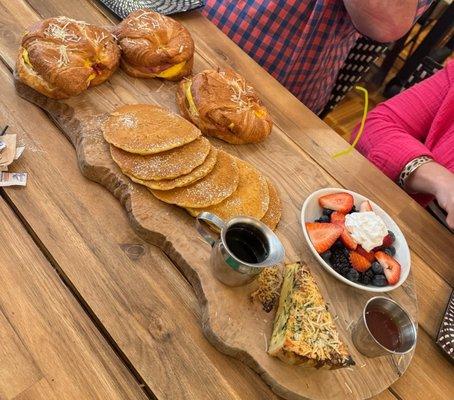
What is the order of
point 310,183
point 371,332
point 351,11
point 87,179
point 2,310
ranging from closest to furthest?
1. point 2,310
2. point 371,332
3. point 87,179
4. point 310,183
5. point 351,11

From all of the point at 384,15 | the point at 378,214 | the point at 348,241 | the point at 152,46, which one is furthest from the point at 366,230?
the point at 152,46

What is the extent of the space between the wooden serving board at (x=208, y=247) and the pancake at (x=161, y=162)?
0.03 meters

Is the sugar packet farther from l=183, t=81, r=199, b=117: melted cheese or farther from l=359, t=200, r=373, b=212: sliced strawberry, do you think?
l=359, t=200, r=373, b=212: sliced strawberry

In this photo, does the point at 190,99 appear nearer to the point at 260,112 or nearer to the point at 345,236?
the point at 260,112

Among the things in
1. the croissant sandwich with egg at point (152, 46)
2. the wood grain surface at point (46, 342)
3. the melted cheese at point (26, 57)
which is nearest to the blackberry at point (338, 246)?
the wood grain surface at point (46, 342)

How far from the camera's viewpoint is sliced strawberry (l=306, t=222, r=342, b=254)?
1.35 m

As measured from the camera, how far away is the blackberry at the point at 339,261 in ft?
4.36

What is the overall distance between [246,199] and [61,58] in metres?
0.72

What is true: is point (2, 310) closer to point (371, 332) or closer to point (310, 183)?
point (371, 332)

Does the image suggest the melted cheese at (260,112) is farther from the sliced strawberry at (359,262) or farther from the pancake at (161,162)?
the sliced strawberry at (359,262)

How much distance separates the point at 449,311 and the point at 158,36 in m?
1.31

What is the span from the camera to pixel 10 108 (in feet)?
4.62

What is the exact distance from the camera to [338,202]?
145 cm

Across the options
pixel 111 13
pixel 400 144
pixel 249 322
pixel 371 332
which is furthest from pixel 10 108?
pixel 400 144
